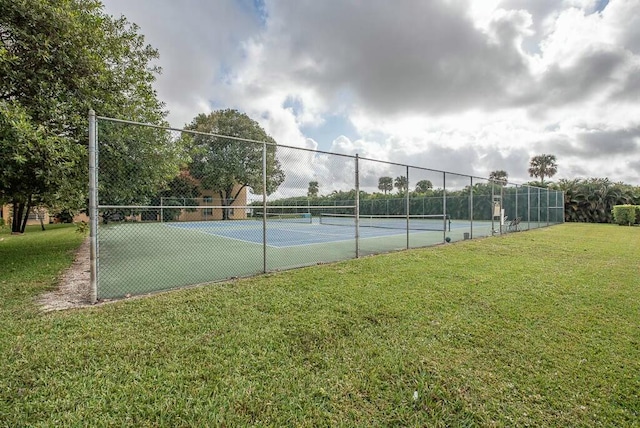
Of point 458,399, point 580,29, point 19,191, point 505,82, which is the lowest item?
point 458,399

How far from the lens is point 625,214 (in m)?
18.9

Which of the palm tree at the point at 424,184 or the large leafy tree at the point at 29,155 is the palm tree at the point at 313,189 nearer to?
the large leafy tree at the point at 29,155

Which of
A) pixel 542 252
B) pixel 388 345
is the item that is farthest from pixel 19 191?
pixel 542 252

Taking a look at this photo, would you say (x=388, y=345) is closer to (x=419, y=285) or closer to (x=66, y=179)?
(x=419, y=285)

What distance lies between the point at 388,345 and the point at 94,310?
135 inches

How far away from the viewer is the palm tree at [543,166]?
39625 millimetres

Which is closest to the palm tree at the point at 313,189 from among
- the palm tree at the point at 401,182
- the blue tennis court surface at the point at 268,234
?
the blue tennis court surface at the point at 268,234

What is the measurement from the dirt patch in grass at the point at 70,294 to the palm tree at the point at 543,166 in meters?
48.5

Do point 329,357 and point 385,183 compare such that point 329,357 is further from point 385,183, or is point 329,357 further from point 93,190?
point 385,183

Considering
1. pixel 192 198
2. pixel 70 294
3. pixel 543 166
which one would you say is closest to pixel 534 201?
pixel 192 198

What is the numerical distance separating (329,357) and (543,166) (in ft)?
161

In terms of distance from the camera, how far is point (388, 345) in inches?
108

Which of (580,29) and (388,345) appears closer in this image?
(388,345)

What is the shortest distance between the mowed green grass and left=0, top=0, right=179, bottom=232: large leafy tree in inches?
81.2
